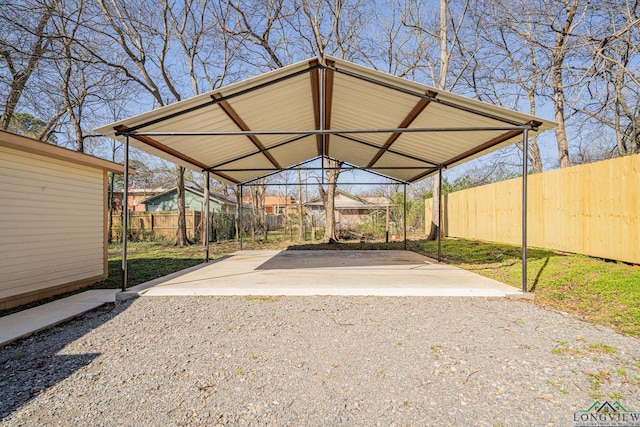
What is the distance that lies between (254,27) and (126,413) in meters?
13.6

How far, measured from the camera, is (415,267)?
6555 millimetres

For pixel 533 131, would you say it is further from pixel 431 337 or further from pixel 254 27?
pixel 254 27

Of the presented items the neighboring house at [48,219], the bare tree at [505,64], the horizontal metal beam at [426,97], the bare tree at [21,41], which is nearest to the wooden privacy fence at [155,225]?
the bare tree at [21,41]

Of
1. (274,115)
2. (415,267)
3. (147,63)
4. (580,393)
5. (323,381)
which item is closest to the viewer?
(580,393)

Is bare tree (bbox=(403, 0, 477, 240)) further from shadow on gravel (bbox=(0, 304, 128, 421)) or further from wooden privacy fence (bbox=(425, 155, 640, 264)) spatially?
shadow on gravel (bbox=(0, 304, 128, 421))

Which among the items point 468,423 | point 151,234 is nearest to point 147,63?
point 151,234

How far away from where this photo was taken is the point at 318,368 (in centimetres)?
252

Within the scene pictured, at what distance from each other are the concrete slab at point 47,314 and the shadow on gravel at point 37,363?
89 mm

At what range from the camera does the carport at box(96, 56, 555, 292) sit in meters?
4.25

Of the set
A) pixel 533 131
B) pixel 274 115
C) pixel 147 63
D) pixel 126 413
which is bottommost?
pixel 126 413

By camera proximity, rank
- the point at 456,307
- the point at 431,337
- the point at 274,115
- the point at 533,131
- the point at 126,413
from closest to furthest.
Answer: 1. the point at 126,413
2. the point at 431,337
3. the point at 456,307
4. the point at 533,131
5. the point at 274,115

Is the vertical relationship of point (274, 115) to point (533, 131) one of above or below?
above

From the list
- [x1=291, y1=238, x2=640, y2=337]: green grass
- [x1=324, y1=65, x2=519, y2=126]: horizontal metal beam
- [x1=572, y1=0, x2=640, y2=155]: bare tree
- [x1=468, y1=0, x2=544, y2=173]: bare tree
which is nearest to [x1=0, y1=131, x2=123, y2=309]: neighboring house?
[x1=324, y1=65, x2=519, y2=126]: horizontal metal beam

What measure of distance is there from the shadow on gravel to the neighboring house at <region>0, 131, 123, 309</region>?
1586 mm
